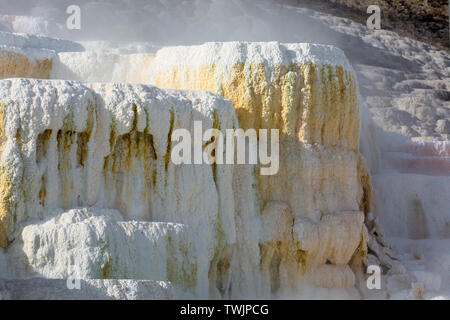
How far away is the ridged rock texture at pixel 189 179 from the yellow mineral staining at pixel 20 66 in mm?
188

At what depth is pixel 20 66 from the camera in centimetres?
1345

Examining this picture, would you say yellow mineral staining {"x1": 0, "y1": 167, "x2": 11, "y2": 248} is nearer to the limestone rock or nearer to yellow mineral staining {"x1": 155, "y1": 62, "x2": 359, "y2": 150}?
the limestone rock

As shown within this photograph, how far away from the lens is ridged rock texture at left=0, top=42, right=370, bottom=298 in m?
9.72

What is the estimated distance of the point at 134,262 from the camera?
32.1 feet

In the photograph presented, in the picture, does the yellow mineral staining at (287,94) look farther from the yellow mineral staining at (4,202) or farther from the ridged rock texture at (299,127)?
the yellow mineral staining at (4,202)

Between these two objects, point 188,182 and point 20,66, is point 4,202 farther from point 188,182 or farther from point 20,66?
point 20,66

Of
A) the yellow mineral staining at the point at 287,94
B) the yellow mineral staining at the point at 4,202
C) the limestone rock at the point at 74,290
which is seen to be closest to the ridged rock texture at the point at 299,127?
the yellow mineral staining at the point at 287,94

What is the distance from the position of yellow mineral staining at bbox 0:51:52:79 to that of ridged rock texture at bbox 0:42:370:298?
0.62 feet

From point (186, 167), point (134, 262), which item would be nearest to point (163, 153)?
point (186, 167)

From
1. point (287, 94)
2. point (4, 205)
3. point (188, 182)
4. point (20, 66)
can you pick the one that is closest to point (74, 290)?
point (4, 205)

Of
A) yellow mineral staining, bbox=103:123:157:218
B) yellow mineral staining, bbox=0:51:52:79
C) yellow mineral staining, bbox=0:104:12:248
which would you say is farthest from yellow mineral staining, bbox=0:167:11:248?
yellow mineral staining, bbox=0:51:52:79

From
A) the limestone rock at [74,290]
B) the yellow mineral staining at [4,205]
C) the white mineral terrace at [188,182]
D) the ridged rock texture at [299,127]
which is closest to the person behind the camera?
the limestone rock at [74,290]

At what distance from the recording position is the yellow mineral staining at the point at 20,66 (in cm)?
1330

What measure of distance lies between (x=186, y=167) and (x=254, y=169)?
1.51 metres
